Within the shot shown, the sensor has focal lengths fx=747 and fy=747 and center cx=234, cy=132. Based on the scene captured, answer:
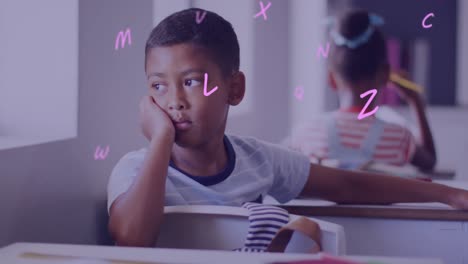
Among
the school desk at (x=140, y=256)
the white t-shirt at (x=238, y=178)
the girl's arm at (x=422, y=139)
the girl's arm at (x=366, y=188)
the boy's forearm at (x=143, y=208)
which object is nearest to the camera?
the school desk at (x=140, y=256)

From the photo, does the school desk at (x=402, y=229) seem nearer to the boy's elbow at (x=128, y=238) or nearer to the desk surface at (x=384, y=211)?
the desk surface at (x=384, y=211)

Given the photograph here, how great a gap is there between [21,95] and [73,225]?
29 cm

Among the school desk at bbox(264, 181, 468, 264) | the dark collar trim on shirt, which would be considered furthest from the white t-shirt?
the school desk at bbox(264, 181, 468, 264)

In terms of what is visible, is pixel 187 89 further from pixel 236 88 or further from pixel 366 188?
pixel 366 188

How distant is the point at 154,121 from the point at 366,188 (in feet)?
1.75

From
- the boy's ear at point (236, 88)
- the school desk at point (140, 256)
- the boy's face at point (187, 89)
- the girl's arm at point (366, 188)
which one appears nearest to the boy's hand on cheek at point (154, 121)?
the boy's face at point (187, 89)

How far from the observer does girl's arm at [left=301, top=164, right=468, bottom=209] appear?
62.9 inches

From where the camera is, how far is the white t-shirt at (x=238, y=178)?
4.58 ft

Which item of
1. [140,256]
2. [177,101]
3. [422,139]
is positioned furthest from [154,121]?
[422,139]

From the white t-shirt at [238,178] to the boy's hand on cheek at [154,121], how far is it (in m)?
0.06

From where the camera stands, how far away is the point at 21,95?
60.2 inches

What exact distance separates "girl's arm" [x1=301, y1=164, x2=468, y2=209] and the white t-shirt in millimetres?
37

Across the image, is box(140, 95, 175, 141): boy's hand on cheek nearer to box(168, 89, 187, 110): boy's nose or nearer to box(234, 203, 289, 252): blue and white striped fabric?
box(168, 89, 187, 110): boy's nose

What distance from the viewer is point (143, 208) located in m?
1.25
